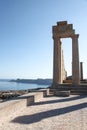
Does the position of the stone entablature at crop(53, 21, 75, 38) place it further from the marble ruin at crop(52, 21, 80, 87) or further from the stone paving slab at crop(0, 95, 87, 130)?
the stone paving slab at crop(0, 95, 87, 130)

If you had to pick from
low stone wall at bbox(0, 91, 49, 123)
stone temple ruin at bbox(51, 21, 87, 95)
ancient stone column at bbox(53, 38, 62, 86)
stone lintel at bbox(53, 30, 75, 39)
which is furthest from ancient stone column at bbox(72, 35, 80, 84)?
low stone wall at bbox(0, 91, 49, 123)

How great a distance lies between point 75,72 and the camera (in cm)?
2358

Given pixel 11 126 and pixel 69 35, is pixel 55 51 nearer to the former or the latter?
pixel 69 35

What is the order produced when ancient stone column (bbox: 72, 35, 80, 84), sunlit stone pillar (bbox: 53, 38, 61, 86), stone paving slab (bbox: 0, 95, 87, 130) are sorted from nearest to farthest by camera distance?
stone paving slab (bbox: 0, 95, 87, 130) → ancient stone column (bbox: 72, 35, 80, 84) → sunlit stone pillar (bbox: 53, 38, 61, 86)

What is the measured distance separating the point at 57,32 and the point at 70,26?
5.24 ft

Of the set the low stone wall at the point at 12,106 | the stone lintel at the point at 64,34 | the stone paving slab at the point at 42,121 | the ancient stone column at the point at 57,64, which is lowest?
the stone paving slab at the point at 42,121

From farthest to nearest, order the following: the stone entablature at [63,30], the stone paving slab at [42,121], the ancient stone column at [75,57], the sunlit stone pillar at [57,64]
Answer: the sunlit stone pillar at [57,64] < the stone entablature at [63,30] < the ancient stone column at [75,57] < the stone paving slab at [42,121]

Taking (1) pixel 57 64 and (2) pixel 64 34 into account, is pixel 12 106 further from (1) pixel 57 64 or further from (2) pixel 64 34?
(2) pixel 64 34

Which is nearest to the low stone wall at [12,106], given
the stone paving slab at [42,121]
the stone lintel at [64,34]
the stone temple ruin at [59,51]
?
the stone paving slab at [42,121]

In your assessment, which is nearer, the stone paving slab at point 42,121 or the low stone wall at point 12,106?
the stone paving slab at point 42,121

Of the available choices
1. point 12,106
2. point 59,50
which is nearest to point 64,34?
point 59,50

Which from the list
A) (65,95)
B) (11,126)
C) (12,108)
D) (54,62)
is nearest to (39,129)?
(11,126)

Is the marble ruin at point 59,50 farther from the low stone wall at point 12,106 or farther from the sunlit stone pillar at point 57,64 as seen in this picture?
the low stone wall at point 12,106

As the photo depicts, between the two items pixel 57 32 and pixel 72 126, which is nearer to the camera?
pixel 72 126
